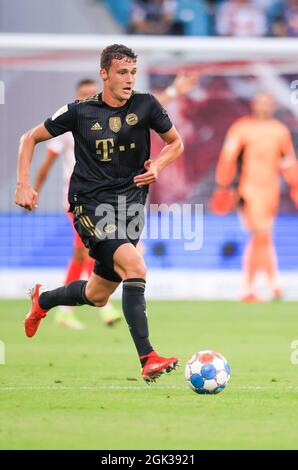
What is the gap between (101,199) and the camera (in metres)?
7.98

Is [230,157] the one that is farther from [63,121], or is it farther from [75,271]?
[63,121]

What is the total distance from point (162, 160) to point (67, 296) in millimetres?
1315

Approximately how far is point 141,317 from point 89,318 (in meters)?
6.35

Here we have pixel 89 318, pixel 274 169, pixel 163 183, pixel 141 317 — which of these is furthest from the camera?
pixel 163 183

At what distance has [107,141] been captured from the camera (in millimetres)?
8023

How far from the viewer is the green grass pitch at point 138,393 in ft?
19.8

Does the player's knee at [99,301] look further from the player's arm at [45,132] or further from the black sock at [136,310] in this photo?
the player's arm at [45,132]

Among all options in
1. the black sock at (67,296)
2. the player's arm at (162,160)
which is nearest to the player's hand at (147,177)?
the player's arm at (162,160)

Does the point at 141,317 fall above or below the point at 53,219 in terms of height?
below

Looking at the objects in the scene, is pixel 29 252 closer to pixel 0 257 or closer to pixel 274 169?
pixel 0 257

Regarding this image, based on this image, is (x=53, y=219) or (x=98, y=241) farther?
(x=53, y=219)

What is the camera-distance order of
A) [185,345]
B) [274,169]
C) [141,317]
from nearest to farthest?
[141,317] < [185,345] < [274,169]

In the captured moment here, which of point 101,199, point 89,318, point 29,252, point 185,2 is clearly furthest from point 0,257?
point 101,199

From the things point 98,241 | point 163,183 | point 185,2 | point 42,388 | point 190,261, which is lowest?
point 42,388
